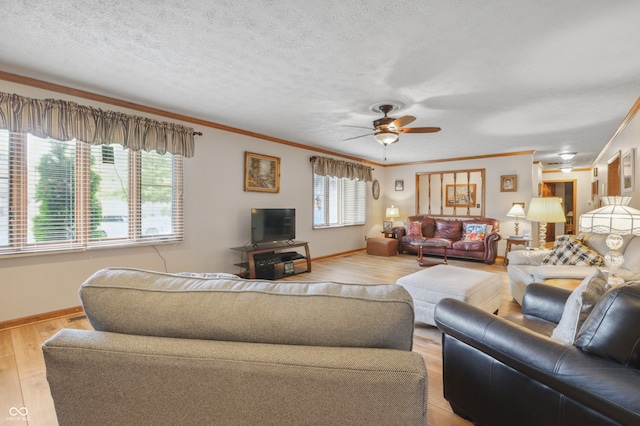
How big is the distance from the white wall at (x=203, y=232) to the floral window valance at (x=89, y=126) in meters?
0.15

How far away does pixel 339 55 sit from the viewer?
241cm

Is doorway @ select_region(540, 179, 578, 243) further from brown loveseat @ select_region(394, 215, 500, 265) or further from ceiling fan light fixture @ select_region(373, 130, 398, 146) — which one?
ceiling fan light fixture @ select_region(373, 130, 398, 146)

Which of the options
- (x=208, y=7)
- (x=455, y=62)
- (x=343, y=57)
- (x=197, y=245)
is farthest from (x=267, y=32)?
(x=197, y=245)

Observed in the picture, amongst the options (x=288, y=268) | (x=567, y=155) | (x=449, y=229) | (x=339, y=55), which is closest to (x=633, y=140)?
(x=567, y=155)

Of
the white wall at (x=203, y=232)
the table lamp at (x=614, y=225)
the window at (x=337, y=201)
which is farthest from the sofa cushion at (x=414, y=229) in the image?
the table lamp at (x=614, y=225)

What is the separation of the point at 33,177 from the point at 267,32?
2.71 meters

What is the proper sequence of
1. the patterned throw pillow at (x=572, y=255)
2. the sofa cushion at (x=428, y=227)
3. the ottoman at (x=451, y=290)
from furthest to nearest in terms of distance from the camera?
1. the sofa cushion at (x=428, y=227)
2. the patterned throw pillow at (x=572, y=255)
3. the ottoman at (x=451, y=290)

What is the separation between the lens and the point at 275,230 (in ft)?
16.2

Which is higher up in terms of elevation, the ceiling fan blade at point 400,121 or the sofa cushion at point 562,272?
the ceiling fan blade at point 400,121

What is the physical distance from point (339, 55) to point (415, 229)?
535cm

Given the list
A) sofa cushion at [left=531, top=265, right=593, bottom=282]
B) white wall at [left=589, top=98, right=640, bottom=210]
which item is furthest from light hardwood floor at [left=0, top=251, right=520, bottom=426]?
white wall at [left=589, top=98, right=640, bottom=210]

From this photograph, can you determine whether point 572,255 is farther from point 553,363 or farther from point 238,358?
point 238,358

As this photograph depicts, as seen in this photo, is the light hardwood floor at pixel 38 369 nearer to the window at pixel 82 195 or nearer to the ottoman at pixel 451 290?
the ottoman at pixel 451 290

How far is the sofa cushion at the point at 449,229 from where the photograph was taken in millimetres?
6781
